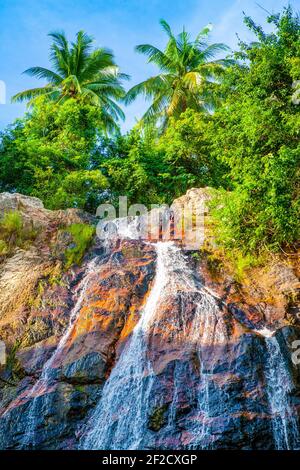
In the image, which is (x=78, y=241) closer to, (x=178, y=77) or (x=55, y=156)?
(x=55, y=156)

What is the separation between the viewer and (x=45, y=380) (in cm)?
714

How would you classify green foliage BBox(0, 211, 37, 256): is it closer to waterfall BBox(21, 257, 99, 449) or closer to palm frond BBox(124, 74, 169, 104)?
waterfall BBox(21, 257, 99, 449)

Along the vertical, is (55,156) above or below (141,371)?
above

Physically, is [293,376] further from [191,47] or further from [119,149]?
[191,47]

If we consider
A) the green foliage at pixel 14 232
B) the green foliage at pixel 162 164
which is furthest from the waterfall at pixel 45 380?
the green foliage at pixel 162 164

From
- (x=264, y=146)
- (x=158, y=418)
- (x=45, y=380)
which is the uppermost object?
(x=264, y=146)

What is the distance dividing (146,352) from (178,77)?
16012 millimetres

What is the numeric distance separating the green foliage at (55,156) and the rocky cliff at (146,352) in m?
5.02

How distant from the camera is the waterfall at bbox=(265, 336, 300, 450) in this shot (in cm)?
607

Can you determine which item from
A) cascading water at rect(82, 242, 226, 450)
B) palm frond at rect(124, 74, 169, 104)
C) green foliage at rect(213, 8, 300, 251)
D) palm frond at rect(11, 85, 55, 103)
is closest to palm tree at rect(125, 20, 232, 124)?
palm frond at rect(124, 74, 169, 104)

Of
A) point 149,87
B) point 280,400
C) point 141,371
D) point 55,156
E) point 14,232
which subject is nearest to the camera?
point 280,400

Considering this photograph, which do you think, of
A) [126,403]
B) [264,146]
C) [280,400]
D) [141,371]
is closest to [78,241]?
[141,371]

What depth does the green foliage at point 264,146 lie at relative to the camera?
9312 millimetres
